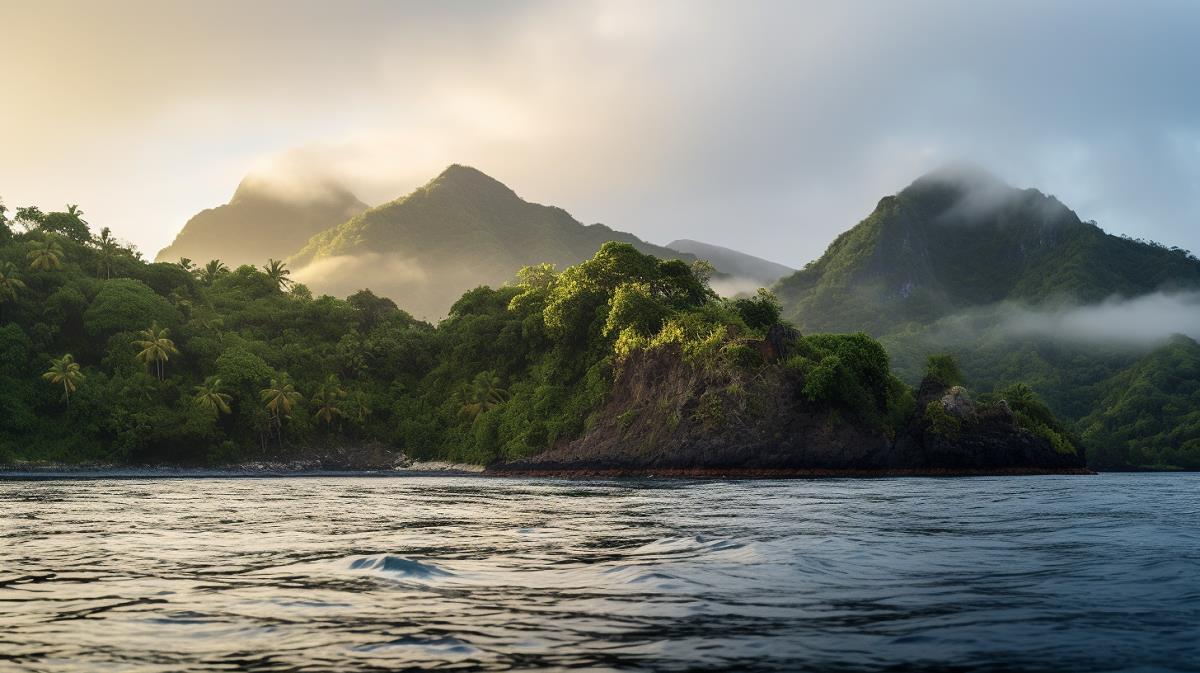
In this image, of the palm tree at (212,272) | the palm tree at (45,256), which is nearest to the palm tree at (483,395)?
the palm tree at (212,272)

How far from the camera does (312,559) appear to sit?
13.5 meters

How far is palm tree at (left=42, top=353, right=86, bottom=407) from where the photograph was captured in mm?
85625

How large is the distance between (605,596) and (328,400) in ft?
312

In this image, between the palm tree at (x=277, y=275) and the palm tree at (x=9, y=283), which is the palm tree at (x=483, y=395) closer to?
the palm tree at (x=277, y=275)

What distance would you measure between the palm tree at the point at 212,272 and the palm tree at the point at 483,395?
48.6 meters

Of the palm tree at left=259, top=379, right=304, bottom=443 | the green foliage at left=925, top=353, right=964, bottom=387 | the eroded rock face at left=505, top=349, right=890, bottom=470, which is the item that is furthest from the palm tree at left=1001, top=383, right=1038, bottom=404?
the palm tree at left=259, top=379, right=304, bottom=443

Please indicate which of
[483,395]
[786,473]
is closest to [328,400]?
[483,395]

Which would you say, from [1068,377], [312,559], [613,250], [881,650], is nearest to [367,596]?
[312,559]

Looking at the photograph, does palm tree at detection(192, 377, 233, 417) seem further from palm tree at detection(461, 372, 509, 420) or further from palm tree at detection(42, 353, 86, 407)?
palm tree at detection(461, 372, 509, 420)

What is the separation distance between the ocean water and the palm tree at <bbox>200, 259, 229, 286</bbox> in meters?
112

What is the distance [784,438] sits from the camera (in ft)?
218

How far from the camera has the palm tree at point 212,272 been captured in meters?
123

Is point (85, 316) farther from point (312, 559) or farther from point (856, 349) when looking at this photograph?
point (312, 559)

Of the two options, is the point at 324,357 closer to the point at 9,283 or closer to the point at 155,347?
the point at 155,347
